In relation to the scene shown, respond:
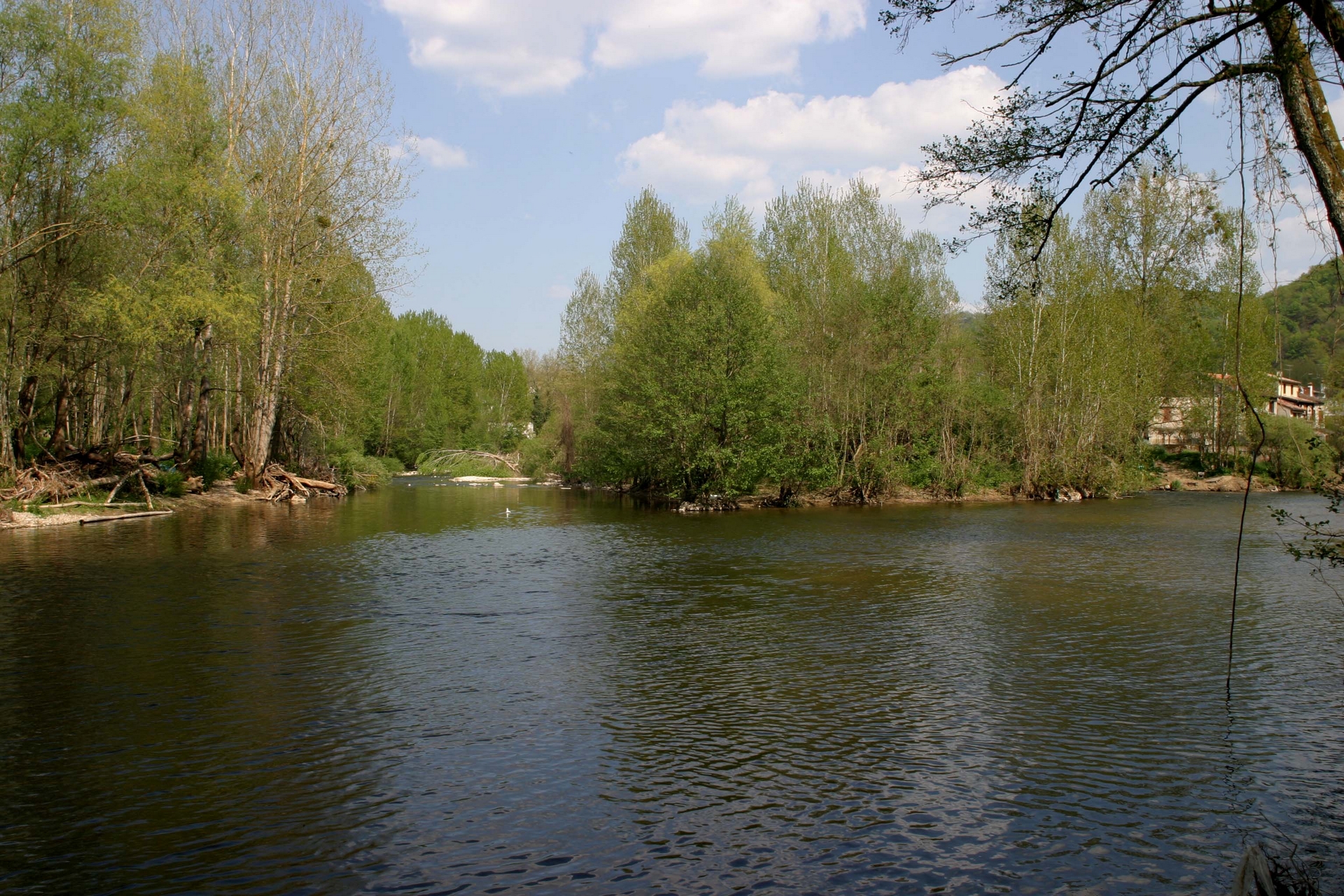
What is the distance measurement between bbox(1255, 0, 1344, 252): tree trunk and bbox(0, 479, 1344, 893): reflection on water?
475 centimetres

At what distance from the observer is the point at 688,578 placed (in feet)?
59.7

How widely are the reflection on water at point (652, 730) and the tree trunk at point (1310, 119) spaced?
4745 mm

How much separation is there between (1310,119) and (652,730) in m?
7.65

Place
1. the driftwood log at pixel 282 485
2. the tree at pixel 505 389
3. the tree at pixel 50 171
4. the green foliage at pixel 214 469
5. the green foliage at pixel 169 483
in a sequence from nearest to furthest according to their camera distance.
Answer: the tree at pixel 50 171 → the green foliage at pixel 169 483 → the green foliage at pixel 214 469 → the driftwood log at pixel 282 485 → the tree at pixel 505 389

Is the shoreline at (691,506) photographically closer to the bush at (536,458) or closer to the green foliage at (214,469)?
the green foliage at (214,469)

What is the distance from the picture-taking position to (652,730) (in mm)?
8867

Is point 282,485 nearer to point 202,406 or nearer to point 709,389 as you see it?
point 202,406

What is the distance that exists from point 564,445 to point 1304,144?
2107 inches

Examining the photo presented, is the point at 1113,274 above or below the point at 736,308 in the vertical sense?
above

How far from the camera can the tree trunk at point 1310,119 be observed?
6.22 metres

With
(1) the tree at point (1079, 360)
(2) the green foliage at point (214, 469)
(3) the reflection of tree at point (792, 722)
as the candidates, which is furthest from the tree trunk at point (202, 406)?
(1) the tree at point (1079, 360)

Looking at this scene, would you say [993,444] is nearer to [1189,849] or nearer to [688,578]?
[688,578]

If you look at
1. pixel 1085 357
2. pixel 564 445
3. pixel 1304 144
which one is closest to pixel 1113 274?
pixel 1085 357

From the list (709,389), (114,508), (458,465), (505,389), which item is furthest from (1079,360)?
(505,389)
